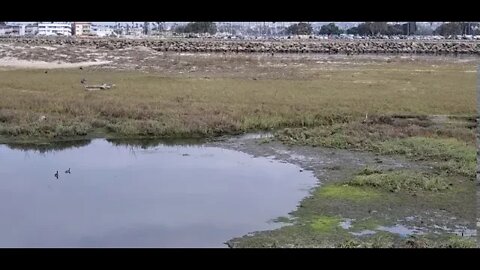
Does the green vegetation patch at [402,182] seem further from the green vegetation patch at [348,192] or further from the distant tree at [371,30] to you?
the distant tree at [371,30]

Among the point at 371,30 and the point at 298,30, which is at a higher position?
the point at 298,30

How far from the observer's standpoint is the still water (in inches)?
506

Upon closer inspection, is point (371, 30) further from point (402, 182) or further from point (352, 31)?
point (402, 182)

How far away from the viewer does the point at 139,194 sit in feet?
52.2

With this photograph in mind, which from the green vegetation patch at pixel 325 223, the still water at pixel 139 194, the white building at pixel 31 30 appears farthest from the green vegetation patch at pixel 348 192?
the white building at pixel 31 30

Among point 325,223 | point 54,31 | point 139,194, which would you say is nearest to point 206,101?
point 139,194

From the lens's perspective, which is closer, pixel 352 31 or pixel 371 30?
pixel 371 30

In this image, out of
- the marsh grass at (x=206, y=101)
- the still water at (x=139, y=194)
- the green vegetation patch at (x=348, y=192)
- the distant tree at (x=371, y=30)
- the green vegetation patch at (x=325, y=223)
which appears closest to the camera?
the green vegetation patch at (x=325, y=223)

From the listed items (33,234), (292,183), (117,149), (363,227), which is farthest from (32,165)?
(363,227)

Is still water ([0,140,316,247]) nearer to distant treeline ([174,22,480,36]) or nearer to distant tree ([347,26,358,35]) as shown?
distant treeline ([174,22,480,36])

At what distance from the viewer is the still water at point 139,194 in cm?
1285

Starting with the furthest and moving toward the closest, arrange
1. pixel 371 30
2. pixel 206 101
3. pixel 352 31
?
1. pixel 352 31
2. pixel 371 30
3. pixel 206 101
